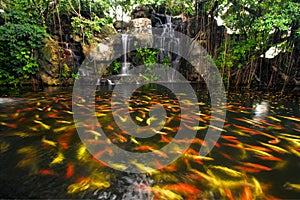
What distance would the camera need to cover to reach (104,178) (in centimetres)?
117

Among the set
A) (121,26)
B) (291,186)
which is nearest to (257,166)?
(291,186)

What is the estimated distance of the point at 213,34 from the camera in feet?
27.6

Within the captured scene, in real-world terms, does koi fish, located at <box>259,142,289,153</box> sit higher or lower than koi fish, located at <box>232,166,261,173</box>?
higher

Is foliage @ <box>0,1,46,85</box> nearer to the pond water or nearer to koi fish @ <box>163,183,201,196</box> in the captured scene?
the pond water

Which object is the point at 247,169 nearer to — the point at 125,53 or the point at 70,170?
the point at 70,170

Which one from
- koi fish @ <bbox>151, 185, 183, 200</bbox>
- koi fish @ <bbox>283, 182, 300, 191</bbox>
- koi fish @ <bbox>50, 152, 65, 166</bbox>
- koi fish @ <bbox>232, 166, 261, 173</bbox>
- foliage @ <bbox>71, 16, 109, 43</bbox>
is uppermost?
foliage @ <bbox>71, 16, 109, 43</bbox>

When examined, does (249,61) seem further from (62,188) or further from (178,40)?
(62,188)

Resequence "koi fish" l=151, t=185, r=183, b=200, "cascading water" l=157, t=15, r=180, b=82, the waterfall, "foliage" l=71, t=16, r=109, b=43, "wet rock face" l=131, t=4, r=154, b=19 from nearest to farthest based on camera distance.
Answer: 1. "koi fish" l=151, t=185, r=183, b=200
2. "foliage" l=71, t=16, r=109, b=43
3. the waterfall
4. "cascading water" l=157, t=15, r=180, b=82
5. "wet rock face" l=131, t=4, r=154, b=19

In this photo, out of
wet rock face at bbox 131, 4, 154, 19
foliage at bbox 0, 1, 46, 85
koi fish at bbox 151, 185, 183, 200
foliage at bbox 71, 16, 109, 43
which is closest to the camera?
koi fish at bbox 151, 185, 183, 200

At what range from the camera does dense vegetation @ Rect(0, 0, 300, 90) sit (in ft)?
18.2

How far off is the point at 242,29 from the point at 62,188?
8.85 metres

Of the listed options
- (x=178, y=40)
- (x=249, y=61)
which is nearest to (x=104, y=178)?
(x=249, y=61)

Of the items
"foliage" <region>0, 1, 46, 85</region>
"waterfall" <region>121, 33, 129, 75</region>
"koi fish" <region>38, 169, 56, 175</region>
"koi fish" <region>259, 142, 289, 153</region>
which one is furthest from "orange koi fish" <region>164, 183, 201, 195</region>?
"waterfall" <region>121, 33, 129, 75</region>

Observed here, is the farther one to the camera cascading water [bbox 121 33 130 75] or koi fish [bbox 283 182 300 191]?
cascading water [bbox 121 33 130 75]
